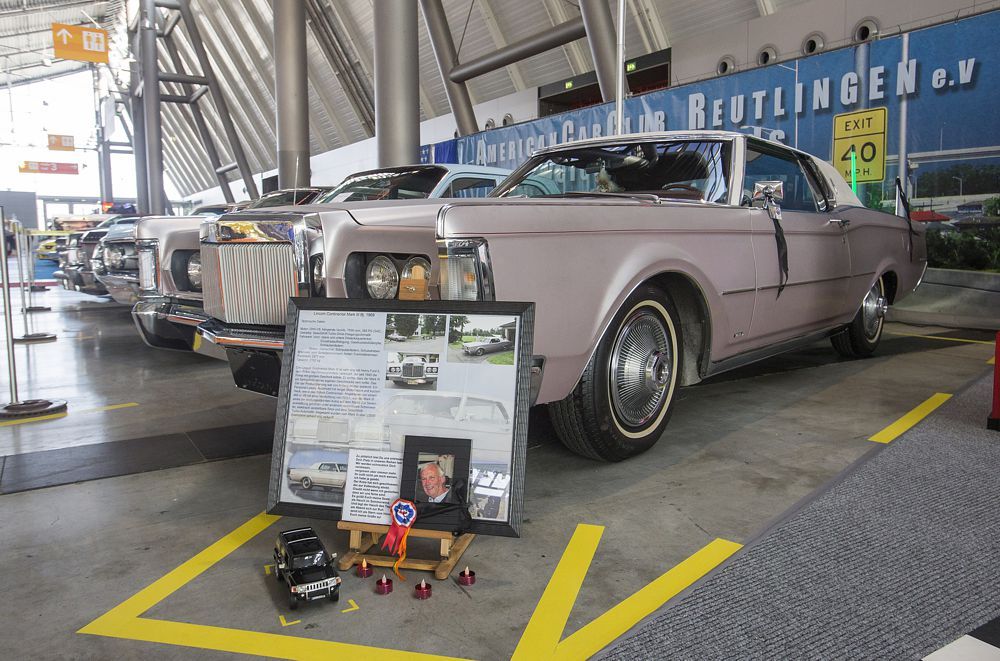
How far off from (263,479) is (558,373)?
55.7 inches

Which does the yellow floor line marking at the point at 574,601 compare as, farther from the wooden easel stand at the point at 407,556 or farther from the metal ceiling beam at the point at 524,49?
the metal ceiling beam at the point at 524,49

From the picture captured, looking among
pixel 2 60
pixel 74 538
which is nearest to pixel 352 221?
pixel 74 538

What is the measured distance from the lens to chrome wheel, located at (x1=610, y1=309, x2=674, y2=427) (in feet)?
9.38

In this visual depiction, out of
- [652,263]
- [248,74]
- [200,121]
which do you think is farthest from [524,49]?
[200,121]

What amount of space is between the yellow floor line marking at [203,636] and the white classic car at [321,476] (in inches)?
17.4

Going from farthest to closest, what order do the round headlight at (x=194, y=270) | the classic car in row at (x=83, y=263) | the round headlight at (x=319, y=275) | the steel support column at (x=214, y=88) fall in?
the steel support column at (x=214, y=88)
the classic car in row at (x=83, y=263)
the round headlight at (x=194, y=270)
the round headlight at (x=319, y=275)

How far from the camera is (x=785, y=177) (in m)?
4.16

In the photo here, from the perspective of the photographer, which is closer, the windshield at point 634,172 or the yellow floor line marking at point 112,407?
the windshield at point 634,172

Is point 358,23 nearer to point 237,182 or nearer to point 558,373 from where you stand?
point 237,182

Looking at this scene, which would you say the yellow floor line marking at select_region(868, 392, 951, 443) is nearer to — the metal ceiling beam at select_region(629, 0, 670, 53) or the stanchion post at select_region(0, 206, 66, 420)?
the stanchion post at select_region(0, 206, 66, 420)

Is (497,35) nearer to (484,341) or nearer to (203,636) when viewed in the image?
(484,341)

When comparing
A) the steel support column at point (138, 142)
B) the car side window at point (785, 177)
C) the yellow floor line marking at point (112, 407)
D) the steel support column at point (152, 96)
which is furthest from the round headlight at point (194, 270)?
the steel support column at point (138, 142)

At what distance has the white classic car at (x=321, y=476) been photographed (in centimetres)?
210

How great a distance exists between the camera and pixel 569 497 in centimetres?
270
